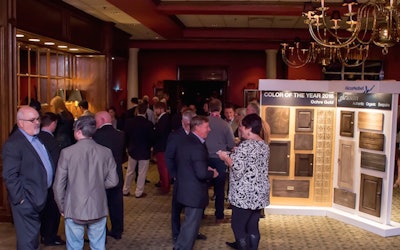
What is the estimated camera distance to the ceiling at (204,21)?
9.02 meters

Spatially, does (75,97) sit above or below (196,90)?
below

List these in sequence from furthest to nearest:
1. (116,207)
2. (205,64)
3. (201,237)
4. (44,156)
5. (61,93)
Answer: (205,64), (61,93), (201,237), (116,207), (44,156)

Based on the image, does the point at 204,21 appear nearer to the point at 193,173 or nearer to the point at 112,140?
the point at 112,140

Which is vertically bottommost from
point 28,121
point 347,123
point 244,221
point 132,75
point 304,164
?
point 244,221

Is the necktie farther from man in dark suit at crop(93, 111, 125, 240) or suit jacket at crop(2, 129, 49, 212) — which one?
man in dark suit at crop(93, 111, 125, 240)

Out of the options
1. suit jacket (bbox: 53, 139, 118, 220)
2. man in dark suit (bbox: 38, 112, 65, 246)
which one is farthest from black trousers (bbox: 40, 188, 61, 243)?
suit jacket (bbox: 53, 139, 118, 220)

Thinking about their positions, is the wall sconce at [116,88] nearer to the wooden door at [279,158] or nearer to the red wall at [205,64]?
the red wall at [205,64]

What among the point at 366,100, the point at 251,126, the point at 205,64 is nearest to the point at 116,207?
the point at 251,126

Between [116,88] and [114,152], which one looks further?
[116,88]

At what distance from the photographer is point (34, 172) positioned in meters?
4.49

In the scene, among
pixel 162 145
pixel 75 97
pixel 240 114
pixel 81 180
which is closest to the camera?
pixel 81 180

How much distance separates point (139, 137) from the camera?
26.9ft

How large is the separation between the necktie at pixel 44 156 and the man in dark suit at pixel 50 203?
0.32 m

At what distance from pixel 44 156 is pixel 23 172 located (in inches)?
11.2
